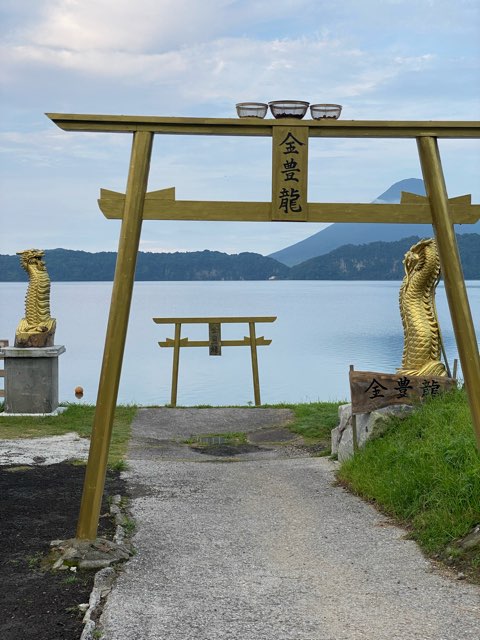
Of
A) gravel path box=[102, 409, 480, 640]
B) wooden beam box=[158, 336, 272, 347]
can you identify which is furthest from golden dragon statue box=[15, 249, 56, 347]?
gravel path box=[102, 409, 480, 640]

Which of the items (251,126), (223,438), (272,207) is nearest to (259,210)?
(272,207)

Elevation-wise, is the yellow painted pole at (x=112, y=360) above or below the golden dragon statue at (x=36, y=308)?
below

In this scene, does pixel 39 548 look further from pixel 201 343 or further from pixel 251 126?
pixel 201 343

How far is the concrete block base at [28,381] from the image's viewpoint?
13562mm

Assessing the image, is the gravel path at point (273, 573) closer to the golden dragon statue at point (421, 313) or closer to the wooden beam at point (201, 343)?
the golden dragon statue at point (421, 313)

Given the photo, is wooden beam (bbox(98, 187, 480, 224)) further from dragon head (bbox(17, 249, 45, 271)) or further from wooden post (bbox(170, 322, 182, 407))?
wooden post (bbox(170, 322, 182, 407))

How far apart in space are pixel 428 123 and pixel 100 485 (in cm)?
392

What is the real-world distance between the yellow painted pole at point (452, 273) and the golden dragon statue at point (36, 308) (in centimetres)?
909

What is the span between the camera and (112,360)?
596 cm

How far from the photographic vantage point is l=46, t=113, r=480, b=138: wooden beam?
6078mm

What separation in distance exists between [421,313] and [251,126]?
457 centimetres

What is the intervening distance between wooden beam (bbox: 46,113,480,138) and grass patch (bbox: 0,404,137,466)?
5.59m

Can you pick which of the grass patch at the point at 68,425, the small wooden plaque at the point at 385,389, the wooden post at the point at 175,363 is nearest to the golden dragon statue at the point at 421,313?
the small wooden plaque at the point at 385,389

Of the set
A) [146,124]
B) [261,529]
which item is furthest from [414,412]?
[146,124]
